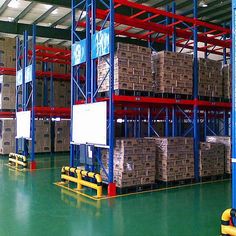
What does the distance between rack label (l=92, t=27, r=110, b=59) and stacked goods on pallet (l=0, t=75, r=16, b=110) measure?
878cm

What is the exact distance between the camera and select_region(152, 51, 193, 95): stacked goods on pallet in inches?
377

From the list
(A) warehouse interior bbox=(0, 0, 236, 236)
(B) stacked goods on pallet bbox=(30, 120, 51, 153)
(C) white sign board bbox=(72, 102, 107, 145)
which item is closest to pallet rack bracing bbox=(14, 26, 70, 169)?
(A) warehouse interior bbox=(0, 0, 236, 236)

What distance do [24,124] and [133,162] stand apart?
6293 millimetres

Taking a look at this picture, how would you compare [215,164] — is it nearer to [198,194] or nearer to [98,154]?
[198,194]

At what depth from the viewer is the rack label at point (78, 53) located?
964 centimetres

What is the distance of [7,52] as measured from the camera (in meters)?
16.3

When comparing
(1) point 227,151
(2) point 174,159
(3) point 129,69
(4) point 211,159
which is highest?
(3) point 129,69

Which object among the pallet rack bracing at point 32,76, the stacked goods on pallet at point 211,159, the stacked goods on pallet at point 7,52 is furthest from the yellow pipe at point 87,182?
the stacked goods on pallet at point 7,52

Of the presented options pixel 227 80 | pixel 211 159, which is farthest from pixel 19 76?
pixel 211 159

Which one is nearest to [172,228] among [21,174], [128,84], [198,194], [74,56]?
[198,194]

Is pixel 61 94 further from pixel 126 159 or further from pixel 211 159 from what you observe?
pixel 126 159

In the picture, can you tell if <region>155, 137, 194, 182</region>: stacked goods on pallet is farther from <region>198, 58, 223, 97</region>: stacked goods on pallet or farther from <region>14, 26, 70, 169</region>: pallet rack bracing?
<region>14, 26, 70, 169</region>: pallet rack bracing

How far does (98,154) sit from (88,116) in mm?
1113

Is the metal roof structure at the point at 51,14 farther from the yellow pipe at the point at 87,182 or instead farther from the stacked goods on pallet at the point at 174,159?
the yellow pipe at the point at 87,182
